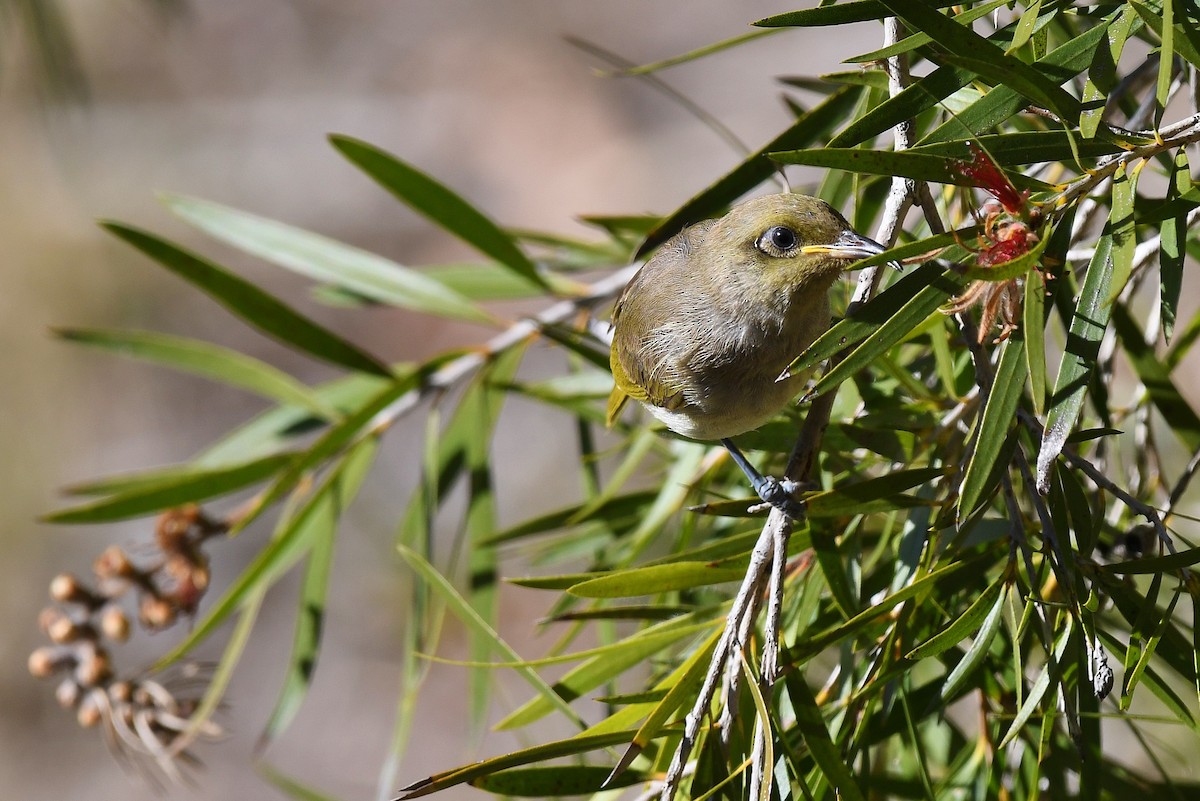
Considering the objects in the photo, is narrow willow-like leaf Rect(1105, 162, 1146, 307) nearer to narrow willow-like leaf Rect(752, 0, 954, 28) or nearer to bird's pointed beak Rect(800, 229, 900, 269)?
narrow willow-like leaf Rect(752, 0, 954, 28)

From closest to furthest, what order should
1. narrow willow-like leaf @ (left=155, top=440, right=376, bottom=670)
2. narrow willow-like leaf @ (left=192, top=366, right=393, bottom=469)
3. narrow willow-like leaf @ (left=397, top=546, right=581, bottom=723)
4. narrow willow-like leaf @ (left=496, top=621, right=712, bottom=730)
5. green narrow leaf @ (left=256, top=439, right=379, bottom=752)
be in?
narrow willow-like leaf @ (left=397, top=546, right=581, bottom=723)
narrow willow-like leaf @ (left=496, top=621, right=712, bottom=730)
narrow willow-like leaf @ (left=155, top=440, right=376, bottom=670)
green narrow leaf @ (left=256, top=439, right=379, bottom=752)
narrow willow-like leaf @ (left=192, top=366, right=393, bottom=469)

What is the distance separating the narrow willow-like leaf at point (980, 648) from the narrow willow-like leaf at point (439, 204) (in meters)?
1.27

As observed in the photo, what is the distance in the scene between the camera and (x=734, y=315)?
6.31 feet

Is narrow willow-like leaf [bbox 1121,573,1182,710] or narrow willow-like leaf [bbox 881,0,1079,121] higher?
narrow willow-like leaf [bbox 881,0,1079,121]

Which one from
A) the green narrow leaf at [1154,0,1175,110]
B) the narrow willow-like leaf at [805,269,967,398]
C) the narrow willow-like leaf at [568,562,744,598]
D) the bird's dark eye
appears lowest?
the narrow willow-like leaf at [568,562,744,598]

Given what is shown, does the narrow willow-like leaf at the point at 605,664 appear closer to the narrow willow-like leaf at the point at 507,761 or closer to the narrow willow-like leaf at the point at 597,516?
the narrow willow-like leaf at the point at 507,761

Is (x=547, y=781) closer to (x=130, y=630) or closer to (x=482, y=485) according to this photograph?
(x=482, y=485)

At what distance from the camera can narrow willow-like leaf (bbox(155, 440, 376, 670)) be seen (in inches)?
86.0

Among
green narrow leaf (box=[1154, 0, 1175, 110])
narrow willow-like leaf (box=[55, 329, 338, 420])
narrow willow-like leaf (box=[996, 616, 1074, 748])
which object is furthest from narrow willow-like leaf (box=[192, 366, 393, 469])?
green narrow leaf (box=[1154, 0, 1175, 110])

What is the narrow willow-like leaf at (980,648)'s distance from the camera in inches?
47.3

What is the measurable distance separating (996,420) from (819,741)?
1.43 feet

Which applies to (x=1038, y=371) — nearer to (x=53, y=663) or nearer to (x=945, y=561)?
(x=945, y=561)

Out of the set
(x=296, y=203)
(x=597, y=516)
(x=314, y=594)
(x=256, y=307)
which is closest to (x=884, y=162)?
(x=597, y=516)

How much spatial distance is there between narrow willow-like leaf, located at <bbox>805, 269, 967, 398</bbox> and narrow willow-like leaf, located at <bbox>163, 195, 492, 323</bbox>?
145 cm
